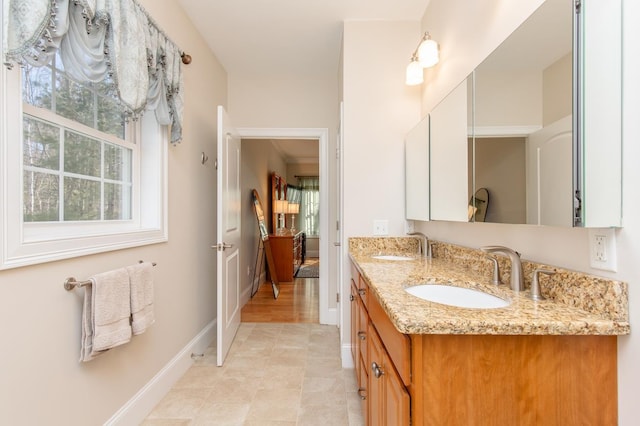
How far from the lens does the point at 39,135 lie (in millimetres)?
1149

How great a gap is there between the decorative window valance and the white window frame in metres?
0.12

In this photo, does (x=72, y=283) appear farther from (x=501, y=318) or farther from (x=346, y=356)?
(x=346, y=356)

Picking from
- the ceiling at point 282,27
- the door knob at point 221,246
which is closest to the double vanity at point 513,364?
the door knob at point 221,246

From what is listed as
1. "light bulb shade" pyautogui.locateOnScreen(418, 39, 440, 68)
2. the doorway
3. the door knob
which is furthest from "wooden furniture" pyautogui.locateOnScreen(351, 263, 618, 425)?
the doorway

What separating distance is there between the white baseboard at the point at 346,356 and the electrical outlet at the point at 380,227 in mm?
884

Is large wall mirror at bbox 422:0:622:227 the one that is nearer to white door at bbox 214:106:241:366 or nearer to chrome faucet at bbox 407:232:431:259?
chrome faucet at bbox 407:232:431:259

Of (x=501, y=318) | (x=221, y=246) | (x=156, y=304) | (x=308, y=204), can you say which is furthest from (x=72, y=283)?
(x=308, y=204)

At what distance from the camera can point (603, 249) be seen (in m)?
0.81

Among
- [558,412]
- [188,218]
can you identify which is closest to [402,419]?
[558,412]

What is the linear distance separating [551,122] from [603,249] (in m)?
0.40

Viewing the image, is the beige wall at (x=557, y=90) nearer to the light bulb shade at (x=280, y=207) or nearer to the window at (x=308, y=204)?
the light bulb shade at (x=280, y=207)

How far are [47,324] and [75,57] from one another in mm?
1019

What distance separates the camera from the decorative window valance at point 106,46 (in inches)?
36.0

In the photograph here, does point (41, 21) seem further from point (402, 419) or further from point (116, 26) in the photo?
point (402, 419)
